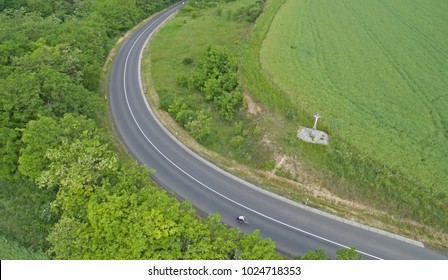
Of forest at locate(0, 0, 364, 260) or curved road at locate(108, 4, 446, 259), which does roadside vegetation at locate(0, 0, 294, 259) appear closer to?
forest at locate(0, 0, 364, 260)

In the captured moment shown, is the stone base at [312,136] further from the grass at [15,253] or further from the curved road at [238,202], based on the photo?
the grass at [15,253]

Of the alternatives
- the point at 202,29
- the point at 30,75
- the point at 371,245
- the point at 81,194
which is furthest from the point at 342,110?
the point at 202,29

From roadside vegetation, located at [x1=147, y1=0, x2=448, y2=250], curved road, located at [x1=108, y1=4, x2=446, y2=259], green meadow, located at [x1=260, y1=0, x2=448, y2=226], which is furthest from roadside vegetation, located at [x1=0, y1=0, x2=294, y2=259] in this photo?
green meadow, located at [x1=260, y1=0, x2=448, y2=226]

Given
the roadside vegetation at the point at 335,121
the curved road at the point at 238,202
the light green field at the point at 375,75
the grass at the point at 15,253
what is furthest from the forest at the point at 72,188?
the light green field at the point at 375,75

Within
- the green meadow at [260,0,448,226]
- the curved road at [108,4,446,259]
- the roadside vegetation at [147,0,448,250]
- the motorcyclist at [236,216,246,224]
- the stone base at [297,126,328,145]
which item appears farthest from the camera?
the stone base at [297,126,328,145]

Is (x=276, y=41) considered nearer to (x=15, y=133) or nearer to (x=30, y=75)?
(x=30, y=75)

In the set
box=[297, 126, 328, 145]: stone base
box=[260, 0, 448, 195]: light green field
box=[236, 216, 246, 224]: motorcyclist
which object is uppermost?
box=[260, 0, 448, 195]: light green field
